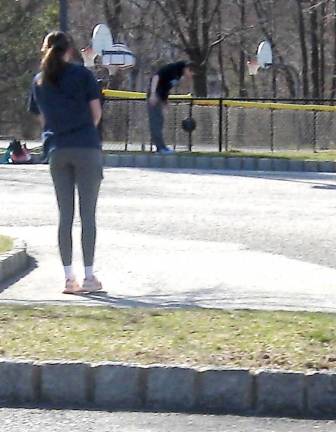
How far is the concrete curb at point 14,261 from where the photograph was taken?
8.96 metres

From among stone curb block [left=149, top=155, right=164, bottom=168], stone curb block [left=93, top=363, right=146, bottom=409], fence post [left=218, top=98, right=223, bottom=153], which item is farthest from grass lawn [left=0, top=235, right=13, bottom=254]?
fence post [left=218, top=98, right=223, bottom=153]

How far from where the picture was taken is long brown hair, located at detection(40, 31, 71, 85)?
807 centimetres

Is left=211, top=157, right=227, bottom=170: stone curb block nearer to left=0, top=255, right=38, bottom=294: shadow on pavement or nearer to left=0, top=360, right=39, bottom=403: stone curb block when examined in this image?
left=0, top=255, right=38, bottom=294: shadow on pavement

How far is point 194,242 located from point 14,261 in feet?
7.52

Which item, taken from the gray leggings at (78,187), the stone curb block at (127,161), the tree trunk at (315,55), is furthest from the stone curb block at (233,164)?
the tree trunk at (315,55)

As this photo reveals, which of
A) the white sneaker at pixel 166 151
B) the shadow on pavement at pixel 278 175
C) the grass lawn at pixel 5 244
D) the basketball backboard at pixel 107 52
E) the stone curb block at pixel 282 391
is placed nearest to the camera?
the stone curb block at pixel 282 391

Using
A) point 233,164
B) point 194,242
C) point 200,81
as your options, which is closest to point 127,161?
point 233,164

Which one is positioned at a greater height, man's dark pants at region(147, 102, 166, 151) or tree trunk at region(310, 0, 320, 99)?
tree trunk at region(310, 0, 320, 99)

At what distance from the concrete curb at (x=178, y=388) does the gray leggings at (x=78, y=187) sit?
2.31 metres

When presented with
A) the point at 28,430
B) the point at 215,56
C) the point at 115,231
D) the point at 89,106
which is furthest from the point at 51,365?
the point at 215,56

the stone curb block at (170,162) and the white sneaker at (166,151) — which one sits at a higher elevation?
the white sneaker at (166,151)

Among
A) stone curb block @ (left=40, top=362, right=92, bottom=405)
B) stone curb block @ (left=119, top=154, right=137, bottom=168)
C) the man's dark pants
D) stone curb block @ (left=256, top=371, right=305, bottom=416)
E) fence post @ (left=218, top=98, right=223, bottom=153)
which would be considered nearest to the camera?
stone curb block @ (left=256, top=371, right=305, bottom=416)

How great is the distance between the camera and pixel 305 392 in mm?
6121

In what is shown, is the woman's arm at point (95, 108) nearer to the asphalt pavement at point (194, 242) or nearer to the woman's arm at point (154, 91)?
the asphalt pavement at point (194, 242)
